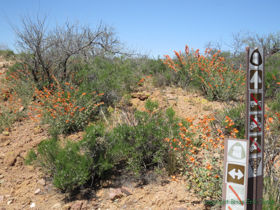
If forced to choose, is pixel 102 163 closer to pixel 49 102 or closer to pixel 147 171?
pixel 147 171

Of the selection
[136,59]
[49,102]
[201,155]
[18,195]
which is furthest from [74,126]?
[136,59]

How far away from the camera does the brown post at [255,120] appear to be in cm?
194

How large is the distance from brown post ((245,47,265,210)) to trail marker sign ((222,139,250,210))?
A: 81mm

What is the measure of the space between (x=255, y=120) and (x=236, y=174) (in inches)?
20.3

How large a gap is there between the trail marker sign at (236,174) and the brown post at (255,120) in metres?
0.08

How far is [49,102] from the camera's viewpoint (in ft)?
17.8

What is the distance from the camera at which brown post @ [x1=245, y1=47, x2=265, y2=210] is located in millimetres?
1938

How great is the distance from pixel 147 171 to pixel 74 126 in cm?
246

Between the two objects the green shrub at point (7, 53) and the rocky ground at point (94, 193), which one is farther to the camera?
the green shrub at point (7, 53)

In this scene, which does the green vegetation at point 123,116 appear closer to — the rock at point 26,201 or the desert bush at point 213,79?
the desert bush at point 213,79

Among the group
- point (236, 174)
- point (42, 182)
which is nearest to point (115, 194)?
point (42, 182)

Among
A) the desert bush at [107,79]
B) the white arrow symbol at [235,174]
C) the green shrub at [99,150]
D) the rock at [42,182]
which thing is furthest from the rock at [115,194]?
the desert bush at [107,79]

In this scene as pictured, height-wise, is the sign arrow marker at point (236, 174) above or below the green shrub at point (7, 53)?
below

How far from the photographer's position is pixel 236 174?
76.2 inches
